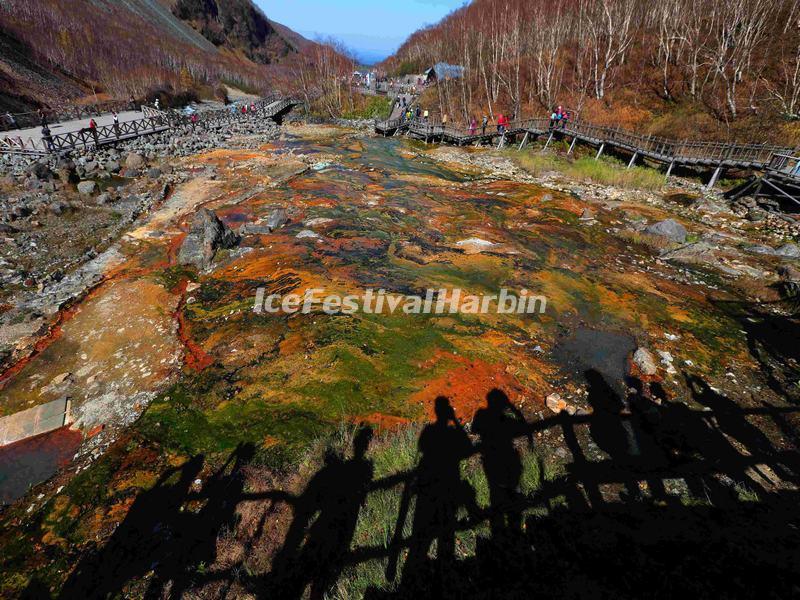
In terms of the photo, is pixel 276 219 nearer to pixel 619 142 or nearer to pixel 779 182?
pixel 779 182

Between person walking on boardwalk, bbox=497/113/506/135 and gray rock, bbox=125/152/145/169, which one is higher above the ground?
person walking on boardwalk, bbox=497/113/506/135

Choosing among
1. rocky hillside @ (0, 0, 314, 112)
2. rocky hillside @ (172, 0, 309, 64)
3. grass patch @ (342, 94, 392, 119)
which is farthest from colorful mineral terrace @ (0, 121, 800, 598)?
rocky hillside @ (172, 0, 309, 64)

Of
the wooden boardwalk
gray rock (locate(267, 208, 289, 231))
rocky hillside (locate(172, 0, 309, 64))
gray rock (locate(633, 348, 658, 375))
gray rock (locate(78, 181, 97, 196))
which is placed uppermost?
rocky hillside (locate(172, 0, 309, 64))

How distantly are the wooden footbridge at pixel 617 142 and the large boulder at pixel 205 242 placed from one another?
64.7 feet

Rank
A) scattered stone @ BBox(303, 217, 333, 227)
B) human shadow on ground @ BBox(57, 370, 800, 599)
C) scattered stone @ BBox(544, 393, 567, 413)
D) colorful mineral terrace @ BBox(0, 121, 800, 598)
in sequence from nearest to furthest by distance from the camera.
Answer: human shadow on ground @ BBox(57, 370, 800, 599)
colorful mineral terrace @ BBox(0, 121, 800, 598)
scattered stone @ BBox(544, 393, 567, 413)
scattered stone @ BBox(303, 217, 333, 227)

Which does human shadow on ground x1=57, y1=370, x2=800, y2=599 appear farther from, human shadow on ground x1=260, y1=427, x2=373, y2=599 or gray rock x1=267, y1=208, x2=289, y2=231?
gray rock x1=267, y1=208, x2=289, y2=231

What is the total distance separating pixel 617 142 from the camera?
20.0 m

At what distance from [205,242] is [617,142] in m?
20.9

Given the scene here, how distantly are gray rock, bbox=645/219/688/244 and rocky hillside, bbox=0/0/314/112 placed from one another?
1452 inches

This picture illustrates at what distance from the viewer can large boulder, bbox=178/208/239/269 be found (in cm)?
962

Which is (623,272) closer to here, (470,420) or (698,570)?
(470,420)

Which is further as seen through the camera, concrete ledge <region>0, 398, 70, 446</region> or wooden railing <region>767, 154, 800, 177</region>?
wooden railing <region>767, 154, 800, 177</region>

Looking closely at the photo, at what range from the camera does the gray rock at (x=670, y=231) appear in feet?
39.1

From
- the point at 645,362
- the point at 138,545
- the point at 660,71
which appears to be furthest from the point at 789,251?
the point at 660,71
